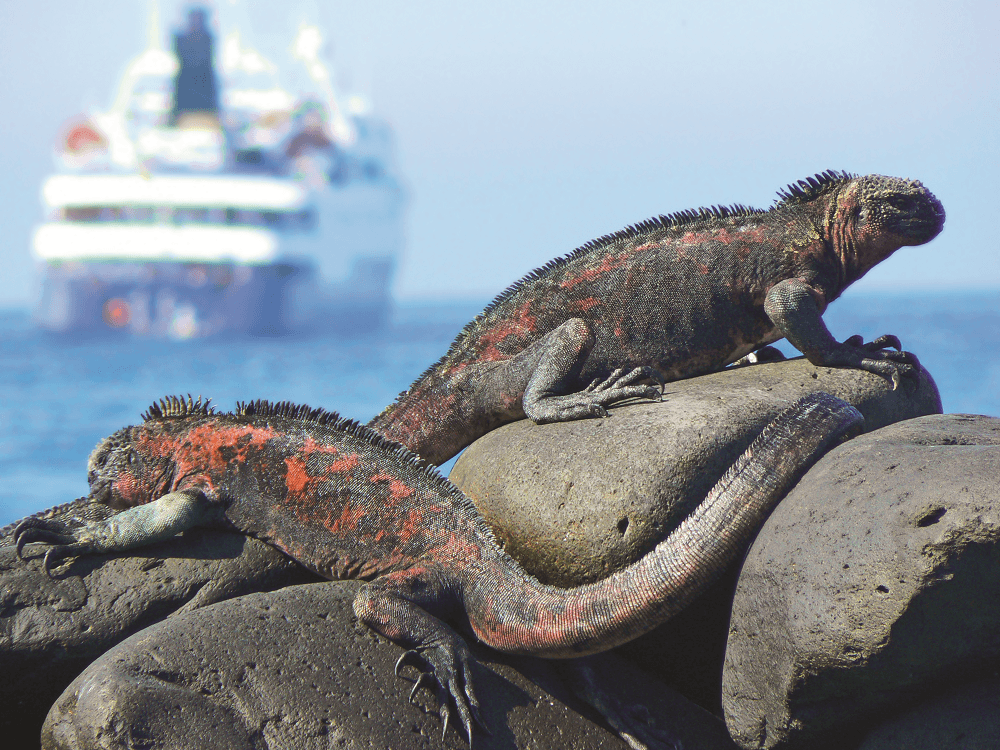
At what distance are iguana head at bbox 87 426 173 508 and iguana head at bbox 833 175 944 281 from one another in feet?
9.41

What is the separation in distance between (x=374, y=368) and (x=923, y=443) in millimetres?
32225

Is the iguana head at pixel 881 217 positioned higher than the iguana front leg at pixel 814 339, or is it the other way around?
the iguana head at pixel 881 217

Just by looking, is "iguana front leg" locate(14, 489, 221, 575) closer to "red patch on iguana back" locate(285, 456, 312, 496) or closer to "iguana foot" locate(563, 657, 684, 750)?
"red patch on iguana back" locate(285, 456, 312, 496)

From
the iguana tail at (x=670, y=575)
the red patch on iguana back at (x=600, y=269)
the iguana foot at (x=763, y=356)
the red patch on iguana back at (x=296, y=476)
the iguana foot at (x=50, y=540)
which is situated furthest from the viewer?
the iguana foot at (x=763, y=356)

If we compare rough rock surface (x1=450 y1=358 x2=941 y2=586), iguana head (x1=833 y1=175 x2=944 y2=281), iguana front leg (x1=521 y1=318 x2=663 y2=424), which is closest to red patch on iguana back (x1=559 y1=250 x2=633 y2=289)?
iguana front leg (x1=521 y1=318 x2=663 y2=424)

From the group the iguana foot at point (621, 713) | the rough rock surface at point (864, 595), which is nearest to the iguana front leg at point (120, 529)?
the iguana foot at point (621, 713)

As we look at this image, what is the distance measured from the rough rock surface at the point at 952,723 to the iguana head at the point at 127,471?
266 cm

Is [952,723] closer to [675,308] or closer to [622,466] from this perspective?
[622,466]

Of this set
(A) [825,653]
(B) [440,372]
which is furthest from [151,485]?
(A) [825,653]

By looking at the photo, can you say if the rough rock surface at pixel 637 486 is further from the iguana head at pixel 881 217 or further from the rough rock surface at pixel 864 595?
the iguana head at pixel 881 217

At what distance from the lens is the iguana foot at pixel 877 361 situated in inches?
161

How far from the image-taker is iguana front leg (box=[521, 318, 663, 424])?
13.0 ft

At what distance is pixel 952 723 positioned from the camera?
275 cm

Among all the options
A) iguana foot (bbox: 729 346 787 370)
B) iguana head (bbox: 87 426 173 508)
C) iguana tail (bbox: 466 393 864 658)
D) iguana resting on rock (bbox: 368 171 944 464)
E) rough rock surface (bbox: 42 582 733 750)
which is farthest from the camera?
iguana foot (bbox: 729 346 787 370)
